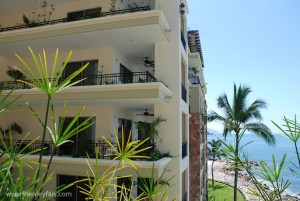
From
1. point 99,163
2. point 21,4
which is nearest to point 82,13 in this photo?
point 21,4

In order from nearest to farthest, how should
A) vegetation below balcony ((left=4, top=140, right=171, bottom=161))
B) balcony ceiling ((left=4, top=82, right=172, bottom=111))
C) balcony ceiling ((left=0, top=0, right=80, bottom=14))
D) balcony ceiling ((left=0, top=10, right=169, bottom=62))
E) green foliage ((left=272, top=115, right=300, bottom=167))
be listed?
1. green foliage ((left=272, top=115, right=300, bottom=167))
2. balcony ceiling ((left=4, top=82, right=172, bottom=111))
3. balcony ceiling ((left=0, top=10, right=169, bottom=62))
4. vegetation below balcony ((left=4, top=140, right=171, bottom=161))
5. balcony ceiling ((left=0, top=0, right=80, bottom=14))

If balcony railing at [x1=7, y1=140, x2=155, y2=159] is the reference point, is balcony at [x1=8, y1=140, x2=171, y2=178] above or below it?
below

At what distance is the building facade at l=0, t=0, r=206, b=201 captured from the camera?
1103 cm

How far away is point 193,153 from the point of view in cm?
1964

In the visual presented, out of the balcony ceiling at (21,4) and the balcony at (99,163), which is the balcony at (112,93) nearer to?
the balcony at (99,163)

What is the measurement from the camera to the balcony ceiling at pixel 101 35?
1080 cm

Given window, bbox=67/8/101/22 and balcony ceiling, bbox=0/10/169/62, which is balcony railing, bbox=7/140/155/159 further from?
window, bbox=67/8/101/22

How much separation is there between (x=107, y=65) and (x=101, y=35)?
1.65m

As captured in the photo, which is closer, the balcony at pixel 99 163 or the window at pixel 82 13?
the balcony at pixel 99 163

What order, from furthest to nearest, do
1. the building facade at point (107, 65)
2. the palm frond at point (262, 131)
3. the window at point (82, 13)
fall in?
the palm frond at point (262, 131) < the window at point (82, 13) < the building facade at point (107, 65)

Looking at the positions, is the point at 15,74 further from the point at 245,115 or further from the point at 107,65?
the point at 245,115

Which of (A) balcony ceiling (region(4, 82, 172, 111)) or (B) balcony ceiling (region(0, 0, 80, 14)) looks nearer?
(A) balcony ceiling (region(4, 82, 172, 111))

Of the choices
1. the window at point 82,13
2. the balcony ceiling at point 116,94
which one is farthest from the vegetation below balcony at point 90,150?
the window at point 82,13

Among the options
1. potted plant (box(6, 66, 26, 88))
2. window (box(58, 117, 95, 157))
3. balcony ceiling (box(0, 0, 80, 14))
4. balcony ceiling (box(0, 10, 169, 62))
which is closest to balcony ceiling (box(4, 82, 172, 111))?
window (box(58, 117, 95, 157))
